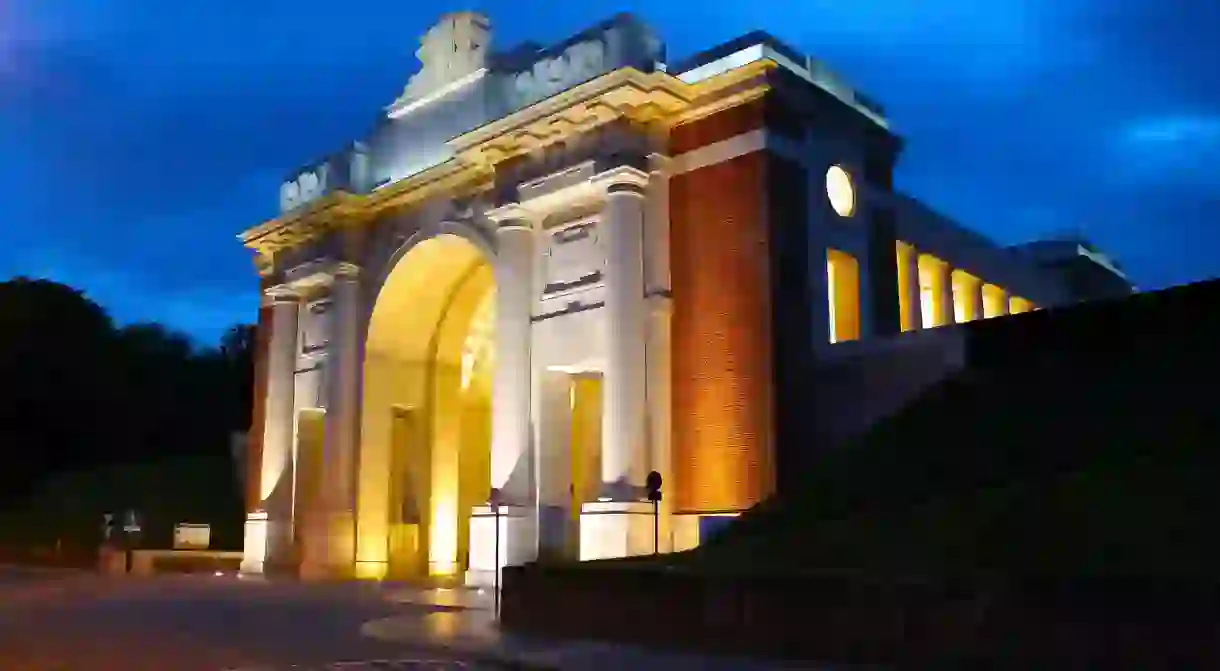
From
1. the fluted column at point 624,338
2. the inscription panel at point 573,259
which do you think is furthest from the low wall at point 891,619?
the inscription panel at point 573,259

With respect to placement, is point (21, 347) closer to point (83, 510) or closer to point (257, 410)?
point (83, 510)

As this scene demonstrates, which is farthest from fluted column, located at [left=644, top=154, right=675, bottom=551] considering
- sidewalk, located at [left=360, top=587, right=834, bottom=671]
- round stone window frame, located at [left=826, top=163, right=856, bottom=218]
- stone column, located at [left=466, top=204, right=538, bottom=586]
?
sidewalk, located at [left=360, top=587, right=834, bottom=671]

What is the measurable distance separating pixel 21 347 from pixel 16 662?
55.7 meters

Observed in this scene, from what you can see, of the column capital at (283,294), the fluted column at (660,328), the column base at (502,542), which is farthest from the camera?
the column capital at (283,294)

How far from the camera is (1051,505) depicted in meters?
13.4

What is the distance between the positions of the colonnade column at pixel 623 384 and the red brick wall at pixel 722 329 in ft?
3.13

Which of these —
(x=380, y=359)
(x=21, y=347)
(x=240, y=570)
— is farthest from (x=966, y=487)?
(x=21, y=347)

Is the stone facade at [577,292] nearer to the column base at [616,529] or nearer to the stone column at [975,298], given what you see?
the column base at [616,529]

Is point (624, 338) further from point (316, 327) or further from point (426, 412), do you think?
point (316, 327)

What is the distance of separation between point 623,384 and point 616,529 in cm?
318

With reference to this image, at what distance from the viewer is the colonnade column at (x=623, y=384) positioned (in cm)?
2353

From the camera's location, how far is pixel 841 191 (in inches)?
1063

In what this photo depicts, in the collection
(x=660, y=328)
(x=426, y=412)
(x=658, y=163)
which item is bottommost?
(x=426, y=412)

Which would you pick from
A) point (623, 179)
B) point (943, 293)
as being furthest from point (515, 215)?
point (943, 293)
